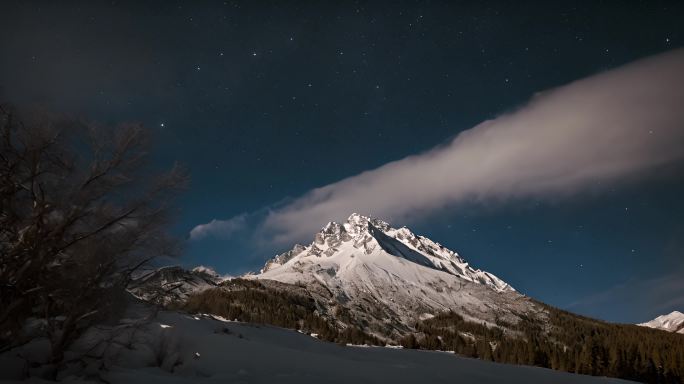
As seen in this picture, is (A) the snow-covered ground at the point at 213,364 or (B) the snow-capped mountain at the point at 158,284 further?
(B) the snow-capped mountain at the point at 158,284

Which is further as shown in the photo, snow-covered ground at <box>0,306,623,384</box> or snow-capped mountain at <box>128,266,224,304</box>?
snow-capped mountain at <box>128,266,224,304</box>

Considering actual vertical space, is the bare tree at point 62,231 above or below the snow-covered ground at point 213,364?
above

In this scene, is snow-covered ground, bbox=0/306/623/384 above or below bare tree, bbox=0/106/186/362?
below

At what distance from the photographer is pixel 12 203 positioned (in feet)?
38.4

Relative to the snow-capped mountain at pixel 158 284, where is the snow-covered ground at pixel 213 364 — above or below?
below

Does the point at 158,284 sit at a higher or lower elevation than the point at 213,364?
higher

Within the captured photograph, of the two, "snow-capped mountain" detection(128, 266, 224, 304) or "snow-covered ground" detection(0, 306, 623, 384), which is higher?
"snow-capped mountain" detection(128, 266, 224, 304)

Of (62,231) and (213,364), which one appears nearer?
(62,231)

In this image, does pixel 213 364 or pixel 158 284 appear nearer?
pixel 158 284

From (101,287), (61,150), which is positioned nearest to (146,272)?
(101,287)

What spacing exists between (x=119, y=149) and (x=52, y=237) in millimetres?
4064

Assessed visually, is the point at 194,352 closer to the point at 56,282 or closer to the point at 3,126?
the point at 56,282

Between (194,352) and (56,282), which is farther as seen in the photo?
(194,352)

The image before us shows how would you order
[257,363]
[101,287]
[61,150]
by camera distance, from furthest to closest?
[257,363] → [61,150] → [101,287]
